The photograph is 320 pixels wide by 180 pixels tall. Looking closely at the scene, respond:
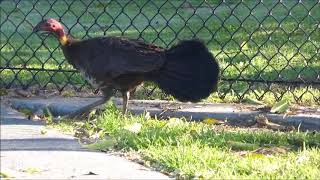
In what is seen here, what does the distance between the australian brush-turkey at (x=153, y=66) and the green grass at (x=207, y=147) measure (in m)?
0.21

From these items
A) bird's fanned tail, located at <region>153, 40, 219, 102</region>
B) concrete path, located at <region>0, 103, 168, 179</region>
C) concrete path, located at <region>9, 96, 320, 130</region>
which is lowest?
concrete path, located at <region>0, 103, 168, 179</region>

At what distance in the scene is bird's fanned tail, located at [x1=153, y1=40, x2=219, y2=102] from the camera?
18.5ft

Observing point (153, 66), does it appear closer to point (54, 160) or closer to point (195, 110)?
point (195, 110)

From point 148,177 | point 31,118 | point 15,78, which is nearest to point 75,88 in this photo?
point 15,78

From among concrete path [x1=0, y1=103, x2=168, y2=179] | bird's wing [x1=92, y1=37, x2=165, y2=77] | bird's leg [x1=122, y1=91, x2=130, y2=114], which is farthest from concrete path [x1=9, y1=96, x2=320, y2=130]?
concrete path [x1=0, y1=103, x2=168, y2=179]

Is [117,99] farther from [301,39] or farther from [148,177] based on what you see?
[301,39]

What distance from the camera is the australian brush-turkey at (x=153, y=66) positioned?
566cm

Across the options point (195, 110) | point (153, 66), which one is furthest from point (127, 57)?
point (195, 110)

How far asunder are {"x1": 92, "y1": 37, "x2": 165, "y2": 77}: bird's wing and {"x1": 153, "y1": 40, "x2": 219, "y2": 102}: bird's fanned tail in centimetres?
8

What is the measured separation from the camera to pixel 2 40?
9.98 metres

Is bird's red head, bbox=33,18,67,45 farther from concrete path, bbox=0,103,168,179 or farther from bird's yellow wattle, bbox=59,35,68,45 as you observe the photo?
concrete path, bbox=0,103,168,179

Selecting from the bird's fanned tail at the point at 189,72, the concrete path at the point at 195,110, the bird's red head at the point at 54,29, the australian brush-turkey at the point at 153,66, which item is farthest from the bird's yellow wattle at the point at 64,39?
the bird's fanned tail at the point at 189,72

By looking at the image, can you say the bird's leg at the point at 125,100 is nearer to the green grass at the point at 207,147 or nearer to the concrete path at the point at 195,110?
the green grass at the point at 207,147

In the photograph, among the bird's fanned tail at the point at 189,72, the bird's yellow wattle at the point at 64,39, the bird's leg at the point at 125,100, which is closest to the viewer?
the bird's fanned tail at the point at 189,72
